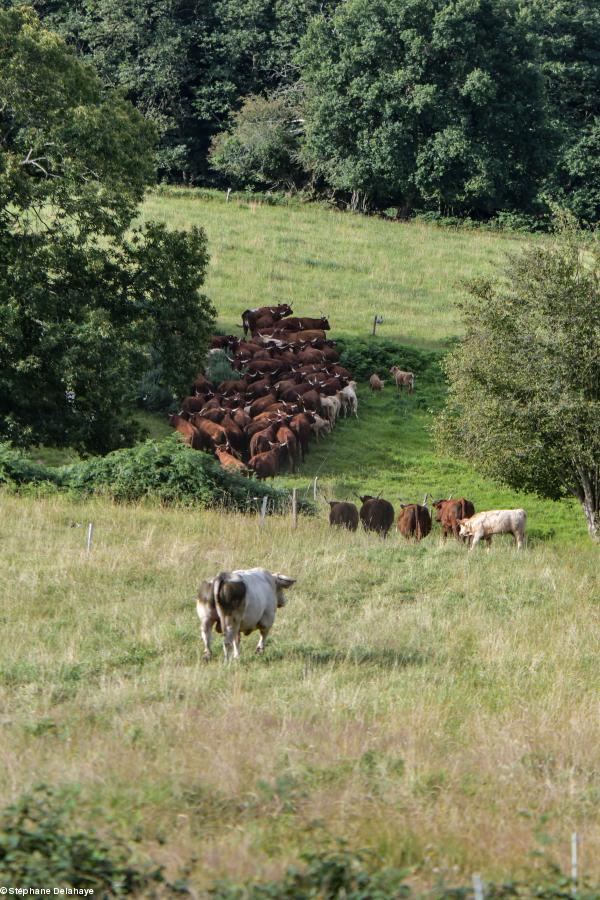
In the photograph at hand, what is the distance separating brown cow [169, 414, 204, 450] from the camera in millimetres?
28219

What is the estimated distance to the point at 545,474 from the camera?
23.4 metres

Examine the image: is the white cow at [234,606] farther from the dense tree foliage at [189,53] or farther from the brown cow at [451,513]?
the dense tree foliage at [189,53]

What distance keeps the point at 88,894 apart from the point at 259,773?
2.12 metres

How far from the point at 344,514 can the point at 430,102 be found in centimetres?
4010

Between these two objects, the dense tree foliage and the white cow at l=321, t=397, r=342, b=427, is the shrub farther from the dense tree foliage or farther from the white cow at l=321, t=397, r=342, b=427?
the dense tree foliage

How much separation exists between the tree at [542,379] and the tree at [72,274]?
6.23 metres

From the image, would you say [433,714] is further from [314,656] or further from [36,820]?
[36,820]

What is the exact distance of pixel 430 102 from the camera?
57406 millimetres

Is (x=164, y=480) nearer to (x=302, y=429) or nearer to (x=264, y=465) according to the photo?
(x=264, y=465)

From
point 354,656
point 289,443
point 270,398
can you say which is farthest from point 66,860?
point 270,398

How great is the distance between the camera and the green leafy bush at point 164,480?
20828 mm

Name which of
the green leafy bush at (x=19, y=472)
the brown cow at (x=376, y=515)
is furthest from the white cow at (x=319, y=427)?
the green leafy bush at (x=19, y=472)

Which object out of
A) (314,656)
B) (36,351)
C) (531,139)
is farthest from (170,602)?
(531,139)

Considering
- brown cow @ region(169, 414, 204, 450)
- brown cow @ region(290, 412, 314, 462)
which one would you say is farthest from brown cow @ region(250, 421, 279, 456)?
brown cow @ region(169, 414, 204, 450)
